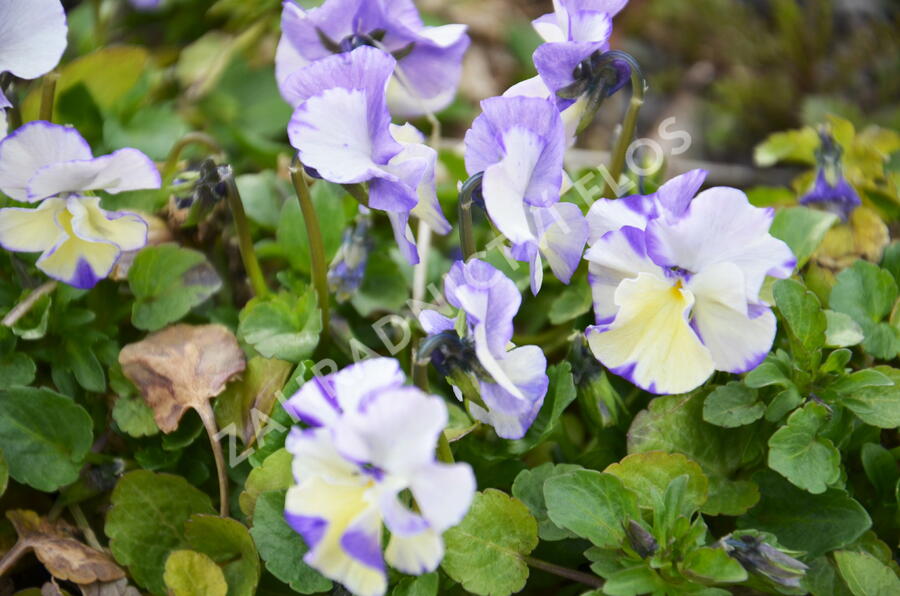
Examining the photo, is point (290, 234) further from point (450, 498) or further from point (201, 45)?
point (201, 45)

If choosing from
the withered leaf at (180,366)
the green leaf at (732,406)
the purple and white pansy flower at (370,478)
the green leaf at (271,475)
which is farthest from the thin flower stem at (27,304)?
the green leaf at (732,406)

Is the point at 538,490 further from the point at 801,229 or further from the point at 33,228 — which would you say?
the point at 33,228

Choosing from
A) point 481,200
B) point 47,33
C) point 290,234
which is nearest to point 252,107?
point 290,234

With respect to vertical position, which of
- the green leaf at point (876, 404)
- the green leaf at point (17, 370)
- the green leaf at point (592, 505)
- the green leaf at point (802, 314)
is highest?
the green leaf at point (802, 314)

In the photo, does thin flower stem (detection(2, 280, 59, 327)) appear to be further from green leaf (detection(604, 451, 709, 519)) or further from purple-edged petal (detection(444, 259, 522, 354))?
green leaf (detection(604, 451, 709, 519))

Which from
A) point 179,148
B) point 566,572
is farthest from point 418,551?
point 179,148

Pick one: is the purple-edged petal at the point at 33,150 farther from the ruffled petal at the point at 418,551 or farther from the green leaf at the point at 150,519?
the ruffled petal at the point at 418,551
